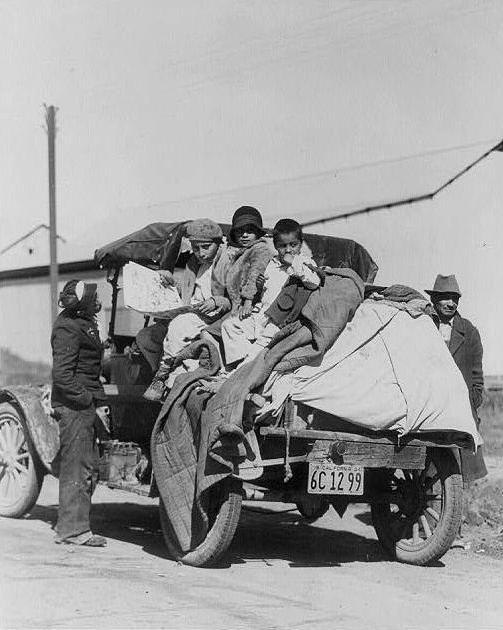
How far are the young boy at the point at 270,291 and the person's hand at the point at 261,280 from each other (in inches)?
0.7

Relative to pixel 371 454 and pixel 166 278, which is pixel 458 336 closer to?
pixel 371 454

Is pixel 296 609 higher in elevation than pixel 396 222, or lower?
lower

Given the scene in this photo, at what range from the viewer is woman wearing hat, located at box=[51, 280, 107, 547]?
796cm

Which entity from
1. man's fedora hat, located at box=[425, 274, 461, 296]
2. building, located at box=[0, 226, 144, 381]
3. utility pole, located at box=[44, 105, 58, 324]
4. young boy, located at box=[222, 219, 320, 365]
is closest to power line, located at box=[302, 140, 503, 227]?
utility pole, located at box=[44, 105, 58, 324]

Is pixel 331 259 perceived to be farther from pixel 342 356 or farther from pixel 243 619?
pixel 243 619

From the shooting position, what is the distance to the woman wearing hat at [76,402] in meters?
7.96

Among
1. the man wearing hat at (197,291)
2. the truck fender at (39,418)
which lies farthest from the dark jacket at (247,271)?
the truck fender at (39,418)

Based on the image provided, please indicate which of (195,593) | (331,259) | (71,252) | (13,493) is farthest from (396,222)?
(71,252)

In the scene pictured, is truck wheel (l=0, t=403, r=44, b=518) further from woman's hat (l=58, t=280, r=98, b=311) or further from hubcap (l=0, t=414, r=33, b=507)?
woman's hat (l=58, t=280, r=98, b=311)

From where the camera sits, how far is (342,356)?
716 cm

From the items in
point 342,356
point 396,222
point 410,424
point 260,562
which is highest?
point 396,222

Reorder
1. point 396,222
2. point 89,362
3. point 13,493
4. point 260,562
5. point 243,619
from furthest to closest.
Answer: point 396,222
point 13,493
point 89,362
point 260,562
point 243,619

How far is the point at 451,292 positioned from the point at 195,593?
3714mm

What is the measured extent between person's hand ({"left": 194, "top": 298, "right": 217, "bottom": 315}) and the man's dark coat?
209 cm
